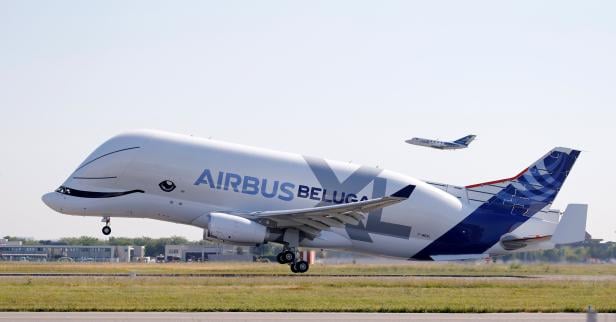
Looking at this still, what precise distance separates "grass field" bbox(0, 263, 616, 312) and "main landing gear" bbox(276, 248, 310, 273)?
416cm

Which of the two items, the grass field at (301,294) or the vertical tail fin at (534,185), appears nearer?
the grass field at (301,294)

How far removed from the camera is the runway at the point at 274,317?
72.8 feet

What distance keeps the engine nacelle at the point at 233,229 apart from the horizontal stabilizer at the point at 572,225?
14.6 m

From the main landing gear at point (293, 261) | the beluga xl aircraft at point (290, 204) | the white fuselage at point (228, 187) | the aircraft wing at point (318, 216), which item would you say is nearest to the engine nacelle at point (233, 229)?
the beluga xl aircraft at point (290, 204)

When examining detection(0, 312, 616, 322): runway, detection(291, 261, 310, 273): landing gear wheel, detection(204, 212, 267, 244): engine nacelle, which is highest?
detection(204, 212, 267, 244): engine nacelle

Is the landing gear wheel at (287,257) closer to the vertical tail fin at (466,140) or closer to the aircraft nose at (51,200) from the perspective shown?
the aircraft nose at (51,200)

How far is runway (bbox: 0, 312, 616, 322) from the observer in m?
22.2

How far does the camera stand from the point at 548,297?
3139cm

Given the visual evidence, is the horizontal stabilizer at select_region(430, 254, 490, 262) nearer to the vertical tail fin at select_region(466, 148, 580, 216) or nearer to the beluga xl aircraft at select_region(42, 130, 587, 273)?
the beluga xl aircraft at select_region(42, 130, 587, 273)

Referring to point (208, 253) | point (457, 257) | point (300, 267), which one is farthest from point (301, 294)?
point (208, 253)

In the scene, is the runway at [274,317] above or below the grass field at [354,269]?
below

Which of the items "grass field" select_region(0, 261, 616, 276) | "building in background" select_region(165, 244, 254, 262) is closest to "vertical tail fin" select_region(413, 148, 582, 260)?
"grass field" select_region(0, 261, 616, 276)

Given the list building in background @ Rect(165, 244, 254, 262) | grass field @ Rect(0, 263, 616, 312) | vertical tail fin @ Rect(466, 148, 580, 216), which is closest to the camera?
grass field @ Rect(0, 263, 616, 312)

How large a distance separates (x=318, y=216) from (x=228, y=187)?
13.9 feet
